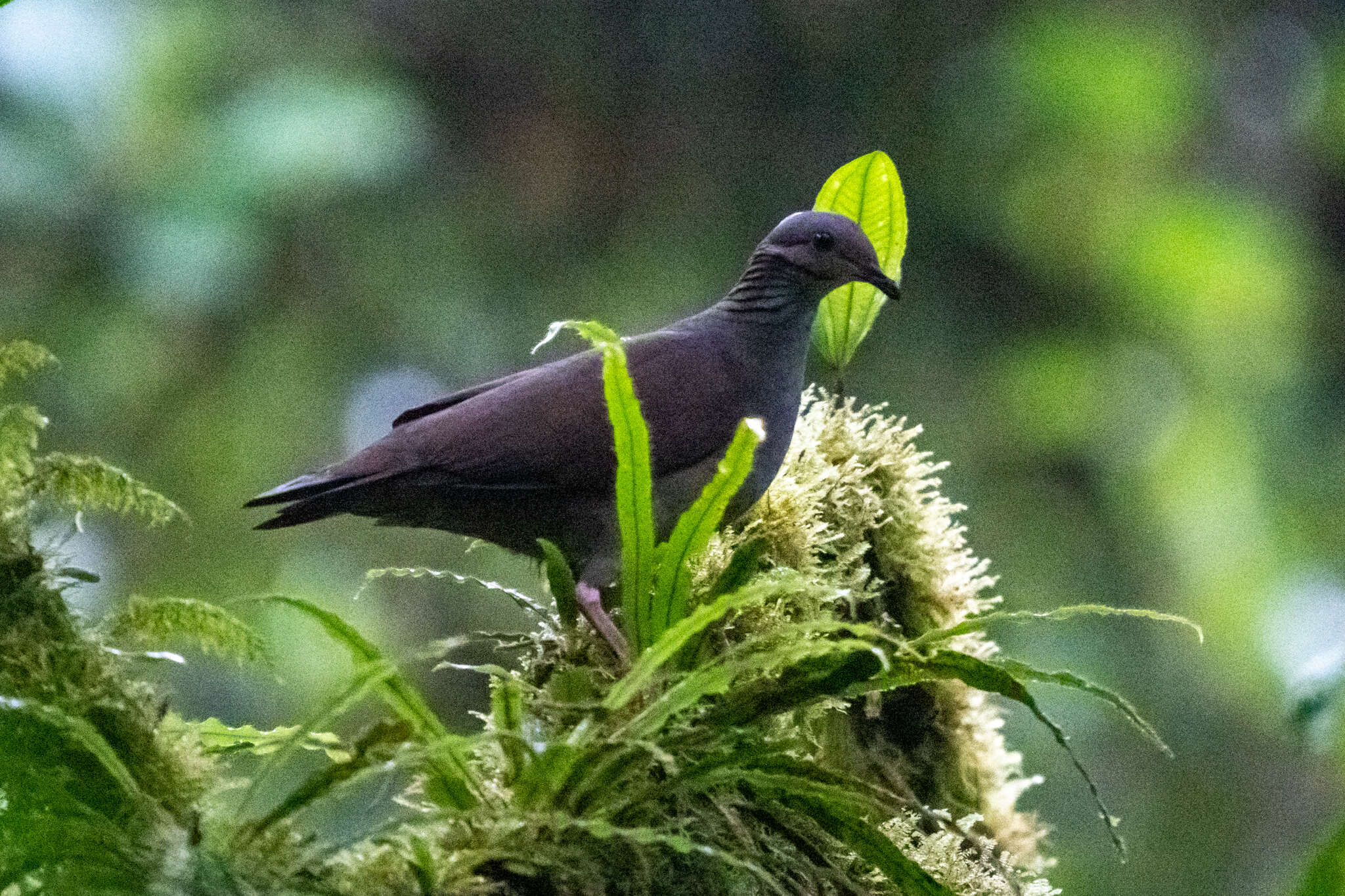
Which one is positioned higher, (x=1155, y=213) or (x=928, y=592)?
(x=1155, y=213)

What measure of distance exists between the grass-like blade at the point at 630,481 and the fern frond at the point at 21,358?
644mm

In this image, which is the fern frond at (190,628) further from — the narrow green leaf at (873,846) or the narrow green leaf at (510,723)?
the narrow green leaf at (873,846)

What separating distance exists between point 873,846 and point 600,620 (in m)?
0.67

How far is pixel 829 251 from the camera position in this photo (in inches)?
110

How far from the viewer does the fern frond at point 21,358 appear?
1676 millimetres

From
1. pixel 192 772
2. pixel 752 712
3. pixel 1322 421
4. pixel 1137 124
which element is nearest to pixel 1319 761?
pixel 1322 421

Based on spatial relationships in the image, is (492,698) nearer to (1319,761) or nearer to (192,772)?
(192,772)

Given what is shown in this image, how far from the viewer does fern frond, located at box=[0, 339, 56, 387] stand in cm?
168

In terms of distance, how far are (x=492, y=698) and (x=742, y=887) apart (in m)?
0.42

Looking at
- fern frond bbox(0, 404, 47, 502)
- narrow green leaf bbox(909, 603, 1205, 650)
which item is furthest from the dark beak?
fern frond bbox(0, 404, 47, 502)

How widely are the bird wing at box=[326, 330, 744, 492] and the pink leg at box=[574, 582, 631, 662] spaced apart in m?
0.31

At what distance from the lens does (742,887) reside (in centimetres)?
170

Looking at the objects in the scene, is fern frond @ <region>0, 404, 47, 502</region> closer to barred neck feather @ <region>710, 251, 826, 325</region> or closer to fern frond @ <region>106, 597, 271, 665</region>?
fern frond @ <region>106, 597, 271, 665</region>

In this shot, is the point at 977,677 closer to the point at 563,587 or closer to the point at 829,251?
the point at 563,587
